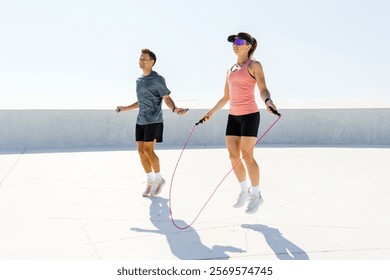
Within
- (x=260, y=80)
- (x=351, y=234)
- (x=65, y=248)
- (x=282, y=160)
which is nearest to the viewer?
(x=65, y=248)

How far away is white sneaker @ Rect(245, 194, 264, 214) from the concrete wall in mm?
4844

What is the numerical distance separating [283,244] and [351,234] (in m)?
0.68

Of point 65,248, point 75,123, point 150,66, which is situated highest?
point 150,66

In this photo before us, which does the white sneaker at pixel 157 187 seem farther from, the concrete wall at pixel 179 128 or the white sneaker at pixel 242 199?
the concrete wall at pixel 179 128

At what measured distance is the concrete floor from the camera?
437cm

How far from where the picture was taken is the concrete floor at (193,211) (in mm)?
4367

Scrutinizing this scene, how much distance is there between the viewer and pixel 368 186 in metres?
6.72

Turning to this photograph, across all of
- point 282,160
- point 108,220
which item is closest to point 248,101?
point 108,220

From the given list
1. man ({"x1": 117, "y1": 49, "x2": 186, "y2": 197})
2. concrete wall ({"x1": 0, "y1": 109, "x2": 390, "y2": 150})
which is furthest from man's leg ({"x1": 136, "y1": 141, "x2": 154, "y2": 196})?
concrete wall ({"x1": 0, "y1": 109, "x2": 390, "y2": 150})

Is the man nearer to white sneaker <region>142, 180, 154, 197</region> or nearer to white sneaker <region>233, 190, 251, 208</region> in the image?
white sneaker <region>142, 180, 154, 197</region>

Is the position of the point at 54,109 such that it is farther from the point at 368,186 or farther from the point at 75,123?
the point at 368,186

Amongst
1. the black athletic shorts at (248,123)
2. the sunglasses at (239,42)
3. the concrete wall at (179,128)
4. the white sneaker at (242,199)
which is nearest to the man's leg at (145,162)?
the white sneaker at (242,199)

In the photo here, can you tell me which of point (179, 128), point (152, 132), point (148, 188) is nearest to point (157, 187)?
point (148, 188)

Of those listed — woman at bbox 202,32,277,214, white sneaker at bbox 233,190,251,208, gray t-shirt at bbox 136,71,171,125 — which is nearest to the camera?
woman at bbox 202,32,277,214
